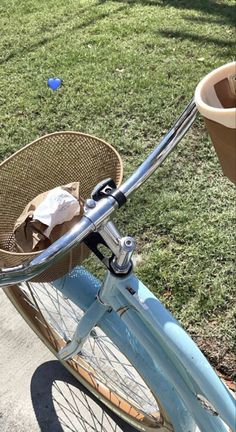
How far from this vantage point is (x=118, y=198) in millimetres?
1409

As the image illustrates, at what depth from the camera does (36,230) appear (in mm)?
1633

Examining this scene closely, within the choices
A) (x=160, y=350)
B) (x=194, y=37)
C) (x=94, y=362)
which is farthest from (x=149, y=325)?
(x=194, y=37)

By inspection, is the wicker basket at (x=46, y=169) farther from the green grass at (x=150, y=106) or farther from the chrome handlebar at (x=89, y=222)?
the green grass at (x=150, y=106)

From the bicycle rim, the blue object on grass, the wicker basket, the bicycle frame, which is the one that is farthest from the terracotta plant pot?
the blue object on grass

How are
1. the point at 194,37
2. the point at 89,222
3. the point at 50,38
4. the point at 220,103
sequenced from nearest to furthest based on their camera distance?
the point at 220,103, the point at 89,222, the point at 194,37, the point at 50,38

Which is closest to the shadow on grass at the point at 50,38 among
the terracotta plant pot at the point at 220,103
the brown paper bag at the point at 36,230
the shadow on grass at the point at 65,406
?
the shadow on grass at the point at 65,406

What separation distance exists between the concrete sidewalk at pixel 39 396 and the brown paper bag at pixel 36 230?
1043 millimetres

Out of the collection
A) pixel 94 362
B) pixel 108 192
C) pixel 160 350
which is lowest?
pixel 94 362

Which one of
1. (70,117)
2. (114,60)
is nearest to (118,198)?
(70,117)

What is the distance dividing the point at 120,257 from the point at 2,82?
3.37 meters

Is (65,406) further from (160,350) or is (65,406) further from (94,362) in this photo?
(160,350)

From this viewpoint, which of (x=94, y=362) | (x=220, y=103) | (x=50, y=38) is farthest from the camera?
(x=50, y=38)

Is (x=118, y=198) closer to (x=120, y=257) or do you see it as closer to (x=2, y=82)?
(x=120, y=257)

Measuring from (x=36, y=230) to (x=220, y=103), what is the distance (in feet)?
2.25
